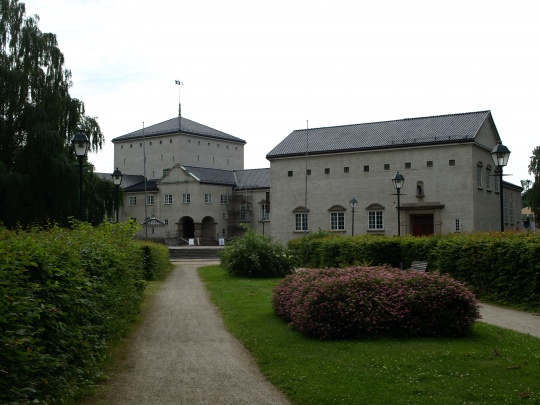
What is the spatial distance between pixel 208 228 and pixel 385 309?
196 ft

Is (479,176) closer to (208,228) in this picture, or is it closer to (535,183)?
(535,183)

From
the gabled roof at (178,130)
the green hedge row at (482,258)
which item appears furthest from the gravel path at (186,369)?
the gabled roof at (178,130)

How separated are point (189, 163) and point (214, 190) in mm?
7369

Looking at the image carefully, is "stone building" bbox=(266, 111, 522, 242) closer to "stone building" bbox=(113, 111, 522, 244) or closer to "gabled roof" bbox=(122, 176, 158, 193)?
"stone building" bbox=(113, 111, 522, 244)

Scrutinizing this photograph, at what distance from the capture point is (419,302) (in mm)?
10719

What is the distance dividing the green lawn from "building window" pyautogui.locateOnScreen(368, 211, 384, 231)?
122 ft

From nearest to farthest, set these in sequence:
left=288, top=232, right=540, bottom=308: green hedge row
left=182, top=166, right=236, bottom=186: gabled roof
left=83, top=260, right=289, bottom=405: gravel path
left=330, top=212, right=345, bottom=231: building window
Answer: left=83, top=260, right=289, bottom=405: gravel path < left=288, top=232, right=540, bottom=308: green hedge row < left=330, top=212, right=345, bottom=231: building window < left=182, top=166, right=236, bottom=186: gabled roof

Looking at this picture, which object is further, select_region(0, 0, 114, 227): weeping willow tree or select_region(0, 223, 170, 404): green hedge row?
select_region(0, 0, 114, 227): weeping willow tree

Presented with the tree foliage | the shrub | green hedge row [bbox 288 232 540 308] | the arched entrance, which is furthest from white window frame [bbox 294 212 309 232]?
the tree foliage

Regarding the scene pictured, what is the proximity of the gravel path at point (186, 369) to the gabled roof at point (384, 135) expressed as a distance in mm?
37261

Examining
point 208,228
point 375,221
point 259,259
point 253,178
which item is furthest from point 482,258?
point 253,178

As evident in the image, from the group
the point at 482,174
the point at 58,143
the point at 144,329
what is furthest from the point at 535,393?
the point at 482,174

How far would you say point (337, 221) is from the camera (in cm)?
5119

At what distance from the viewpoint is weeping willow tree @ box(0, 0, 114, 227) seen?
32.5 meters
